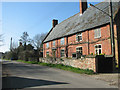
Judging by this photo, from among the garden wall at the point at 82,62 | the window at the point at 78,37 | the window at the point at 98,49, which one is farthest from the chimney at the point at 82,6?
the garden wall at the point at 82,62

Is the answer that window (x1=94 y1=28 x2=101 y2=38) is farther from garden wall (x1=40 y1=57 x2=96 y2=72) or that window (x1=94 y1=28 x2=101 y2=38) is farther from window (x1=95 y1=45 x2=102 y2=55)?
garden wall (x1=40 y1=57 x2=96 y2=72)

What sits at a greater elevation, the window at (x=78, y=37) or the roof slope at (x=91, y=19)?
the roof slope at (x=91, y=19)

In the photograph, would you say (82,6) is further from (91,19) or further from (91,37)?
(91,37)

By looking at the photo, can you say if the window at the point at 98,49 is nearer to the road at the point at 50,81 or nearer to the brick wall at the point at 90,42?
the brick wall at the point at 90,42

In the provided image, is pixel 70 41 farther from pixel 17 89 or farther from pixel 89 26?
pixel 17 89

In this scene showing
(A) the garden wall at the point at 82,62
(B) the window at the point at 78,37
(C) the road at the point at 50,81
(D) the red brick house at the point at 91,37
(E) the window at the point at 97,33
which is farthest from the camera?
(B) the window at the point at 78,37

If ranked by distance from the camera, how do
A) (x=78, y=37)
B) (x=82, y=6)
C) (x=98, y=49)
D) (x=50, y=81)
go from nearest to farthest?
(x=50, y=81), (x=98, y=49), (x=78, y=37), (x=82, y=6)

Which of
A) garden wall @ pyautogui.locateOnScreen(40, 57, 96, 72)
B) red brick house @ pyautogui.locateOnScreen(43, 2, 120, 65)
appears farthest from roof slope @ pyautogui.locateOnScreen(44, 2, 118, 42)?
garden wall @ pyautogui.locateOnScreen(40, 57, 96, 72)

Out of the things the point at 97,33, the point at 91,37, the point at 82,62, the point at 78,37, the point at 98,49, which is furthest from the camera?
the point at 78,37

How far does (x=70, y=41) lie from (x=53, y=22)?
1659cm

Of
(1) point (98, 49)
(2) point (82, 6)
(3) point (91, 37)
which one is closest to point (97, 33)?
(3) point (91, 37)

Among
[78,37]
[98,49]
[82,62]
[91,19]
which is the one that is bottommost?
[82,62]

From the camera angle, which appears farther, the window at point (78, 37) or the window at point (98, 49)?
the window at point (78, 37)

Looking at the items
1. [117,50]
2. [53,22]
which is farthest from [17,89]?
[53,22]
